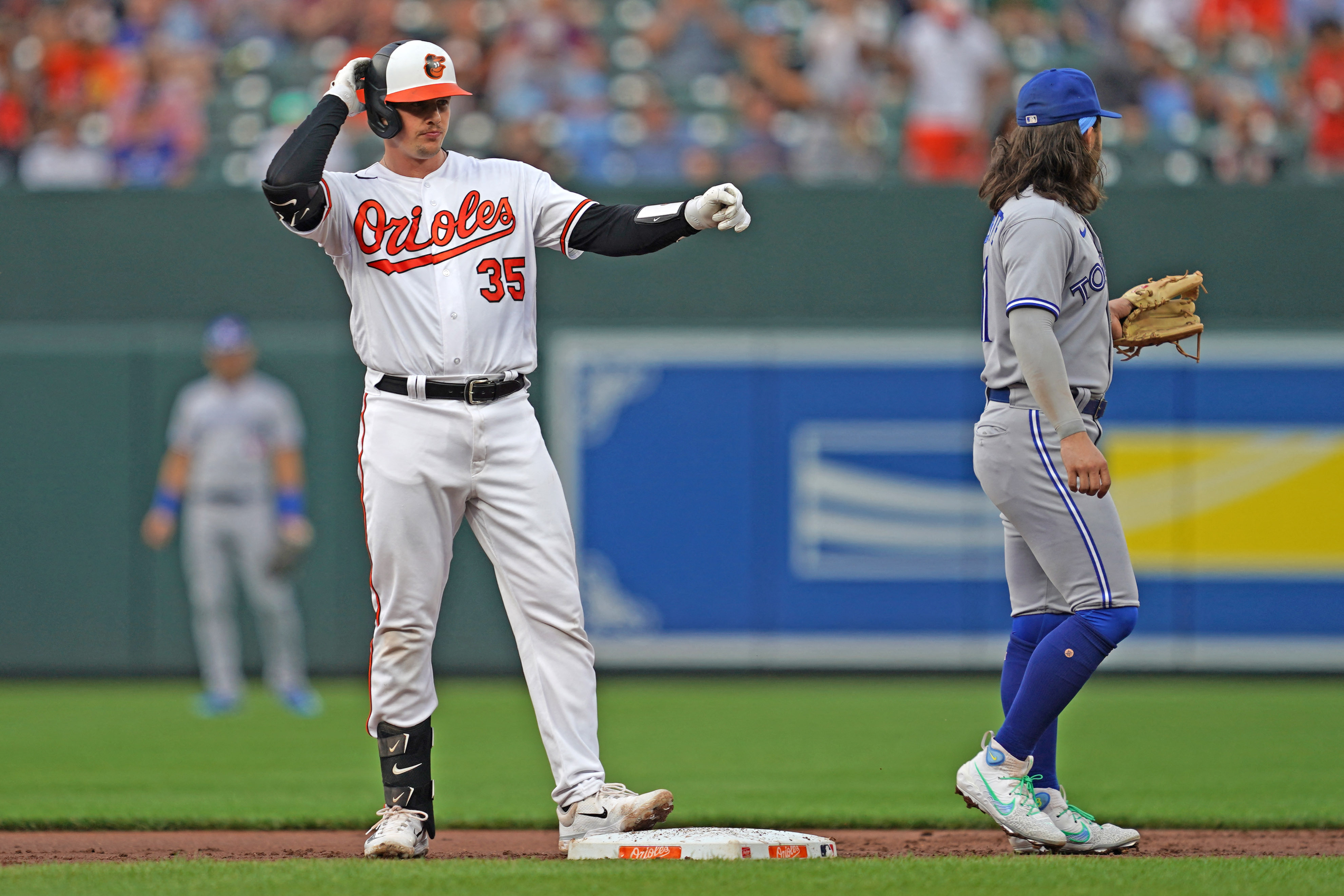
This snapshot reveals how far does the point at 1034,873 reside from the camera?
158 inches

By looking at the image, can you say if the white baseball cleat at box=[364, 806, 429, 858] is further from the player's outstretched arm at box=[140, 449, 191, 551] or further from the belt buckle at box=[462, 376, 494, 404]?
the player's outstretched arm at box=[140, 449, 191, 551]

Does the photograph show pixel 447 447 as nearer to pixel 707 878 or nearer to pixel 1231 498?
pixel 707 878

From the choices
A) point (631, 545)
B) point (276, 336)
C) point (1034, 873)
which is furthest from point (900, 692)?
point (1034, 873)

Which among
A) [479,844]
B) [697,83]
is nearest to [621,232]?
[479,844]

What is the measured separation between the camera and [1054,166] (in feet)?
14.8

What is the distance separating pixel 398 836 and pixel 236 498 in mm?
5619

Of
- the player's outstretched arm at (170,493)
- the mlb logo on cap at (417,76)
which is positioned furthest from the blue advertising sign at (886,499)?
the mlb logo on cap at (417,76)

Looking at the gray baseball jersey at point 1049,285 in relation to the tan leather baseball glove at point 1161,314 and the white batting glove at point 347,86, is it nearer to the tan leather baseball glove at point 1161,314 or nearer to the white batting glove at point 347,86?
the tan leather baseball glove at point 1161,314

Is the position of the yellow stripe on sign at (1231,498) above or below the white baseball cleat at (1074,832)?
above

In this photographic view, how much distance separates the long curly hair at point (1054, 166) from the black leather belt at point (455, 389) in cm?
144

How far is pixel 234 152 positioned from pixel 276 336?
5.42 ft

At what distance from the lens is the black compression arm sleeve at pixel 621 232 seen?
4.55 meters

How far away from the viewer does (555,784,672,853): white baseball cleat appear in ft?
14.6

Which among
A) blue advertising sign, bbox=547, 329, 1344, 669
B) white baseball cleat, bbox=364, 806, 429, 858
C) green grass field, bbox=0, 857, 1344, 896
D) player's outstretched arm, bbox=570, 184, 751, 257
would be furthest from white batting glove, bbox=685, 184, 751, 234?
blue advertising sign, bbox=547, 329, 1344, 669
